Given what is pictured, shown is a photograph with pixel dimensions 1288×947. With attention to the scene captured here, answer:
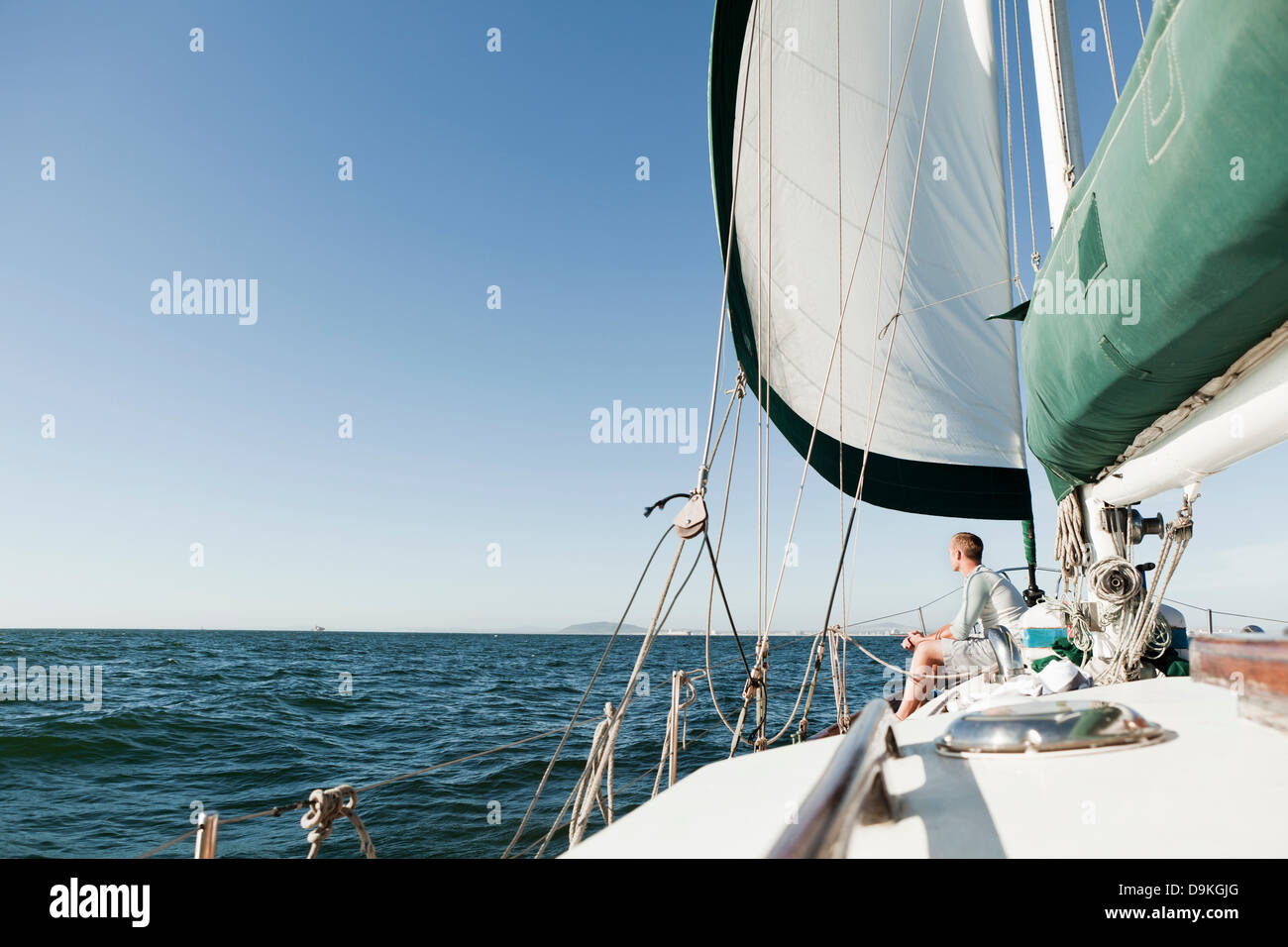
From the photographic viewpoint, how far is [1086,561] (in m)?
3.03

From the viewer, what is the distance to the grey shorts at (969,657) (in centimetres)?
337

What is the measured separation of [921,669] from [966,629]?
0.40 metres

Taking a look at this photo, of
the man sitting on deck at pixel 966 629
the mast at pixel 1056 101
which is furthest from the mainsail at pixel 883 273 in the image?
the man sitting on deck at pixel 966 629

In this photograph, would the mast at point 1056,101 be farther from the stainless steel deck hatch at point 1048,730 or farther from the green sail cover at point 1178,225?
the stainless steel deck hatch at point 1048,730

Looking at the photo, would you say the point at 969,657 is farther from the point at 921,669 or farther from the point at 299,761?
the point at 299,761

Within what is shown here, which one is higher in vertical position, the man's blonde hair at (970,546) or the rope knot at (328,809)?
the man's blonde hair at (970,546)

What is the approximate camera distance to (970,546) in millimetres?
3434

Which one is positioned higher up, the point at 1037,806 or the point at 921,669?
the point at 1037,806

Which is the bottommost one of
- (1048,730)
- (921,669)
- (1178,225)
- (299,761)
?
(299,761)

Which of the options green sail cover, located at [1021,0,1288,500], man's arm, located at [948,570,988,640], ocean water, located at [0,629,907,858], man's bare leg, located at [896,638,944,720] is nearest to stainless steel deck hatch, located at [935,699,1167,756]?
green sail cover, located at [1021,0,1288,500]

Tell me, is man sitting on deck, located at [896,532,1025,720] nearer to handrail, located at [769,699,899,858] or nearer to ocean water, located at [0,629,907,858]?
ocean water, located at [0,629,907,858]

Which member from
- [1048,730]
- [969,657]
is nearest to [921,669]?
[969,657]

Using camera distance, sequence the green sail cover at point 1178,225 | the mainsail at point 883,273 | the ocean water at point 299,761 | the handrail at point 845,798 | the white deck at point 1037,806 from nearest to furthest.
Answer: the handrail at point 845,798
the white deck at point 1037,806
the green sail cover at point 1178,225
the mainsail at point 883,273
the ocean water at point 299,761
